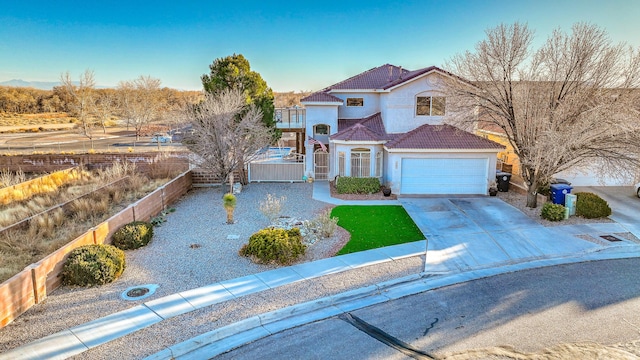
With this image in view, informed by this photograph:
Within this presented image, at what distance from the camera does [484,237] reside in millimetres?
14289

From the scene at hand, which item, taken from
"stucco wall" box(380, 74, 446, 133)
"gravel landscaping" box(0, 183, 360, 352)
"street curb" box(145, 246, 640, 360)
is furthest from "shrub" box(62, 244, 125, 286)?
"stucco wall" box(380, 74, 446, 133)

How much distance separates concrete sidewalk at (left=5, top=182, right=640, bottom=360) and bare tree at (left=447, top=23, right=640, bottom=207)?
8.75ft

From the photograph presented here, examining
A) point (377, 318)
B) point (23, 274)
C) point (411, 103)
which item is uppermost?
point (411, 103)

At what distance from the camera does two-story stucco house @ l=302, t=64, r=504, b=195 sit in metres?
20.7

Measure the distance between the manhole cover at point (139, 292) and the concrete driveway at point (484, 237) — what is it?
749 centimetres

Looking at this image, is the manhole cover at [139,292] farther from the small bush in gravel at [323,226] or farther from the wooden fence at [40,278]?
the small bush in gravel at [323,226]

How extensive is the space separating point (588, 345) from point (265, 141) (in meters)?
17.7

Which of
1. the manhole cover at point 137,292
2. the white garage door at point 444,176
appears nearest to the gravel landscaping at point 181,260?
the manhole cover at point 137,292

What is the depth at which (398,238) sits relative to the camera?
47.0 ft

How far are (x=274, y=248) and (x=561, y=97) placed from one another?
43.9 feet

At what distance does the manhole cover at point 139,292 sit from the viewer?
388 inches

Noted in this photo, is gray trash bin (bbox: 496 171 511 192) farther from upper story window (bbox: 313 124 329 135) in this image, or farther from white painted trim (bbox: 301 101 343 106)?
upper story window (bbox: 313 124 329 135)

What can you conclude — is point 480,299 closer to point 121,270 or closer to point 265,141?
point 121,270

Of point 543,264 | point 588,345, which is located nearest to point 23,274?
point 588,345
